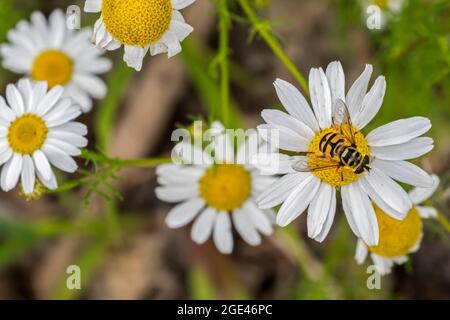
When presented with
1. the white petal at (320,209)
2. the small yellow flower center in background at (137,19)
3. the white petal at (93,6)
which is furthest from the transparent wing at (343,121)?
the white petal at (93,6)

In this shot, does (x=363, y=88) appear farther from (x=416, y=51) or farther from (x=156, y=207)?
(x=156, y=207)

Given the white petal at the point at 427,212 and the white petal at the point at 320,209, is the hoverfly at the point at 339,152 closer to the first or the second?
the white petal at the point at 320,209

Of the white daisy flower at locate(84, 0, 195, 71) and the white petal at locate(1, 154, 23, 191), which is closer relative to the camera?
the white daisy flower at locate(84, 0, 195, 71)

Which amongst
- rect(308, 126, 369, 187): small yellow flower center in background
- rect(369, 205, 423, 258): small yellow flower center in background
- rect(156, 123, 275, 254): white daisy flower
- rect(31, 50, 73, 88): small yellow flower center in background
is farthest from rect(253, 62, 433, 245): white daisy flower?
rect(31, 50, 73, 88): small yellow flower center in background

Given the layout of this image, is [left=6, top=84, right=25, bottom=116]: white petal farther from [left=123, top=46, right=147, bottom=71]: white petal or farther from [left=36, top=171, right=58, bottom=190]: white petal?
[left=123, top=46, right=147, bottom=71]: white petal

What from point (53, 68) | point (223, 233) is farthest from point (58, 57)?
point (223, 233)

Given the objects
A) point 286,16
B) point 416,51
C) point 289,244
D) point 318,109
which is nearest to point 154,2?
point 318,109
